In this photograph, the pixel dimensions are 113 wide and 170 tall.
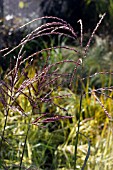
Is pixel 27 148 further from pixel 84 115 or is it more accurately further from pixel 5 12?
pixel 5 12

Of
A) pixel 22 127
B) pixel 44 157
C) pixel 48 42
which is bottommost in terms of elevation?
pixel 44 157

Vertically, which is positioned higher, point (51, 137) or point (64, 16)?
point (64, 16)

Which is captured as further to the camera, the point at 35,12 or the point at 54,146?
the point at 35,12

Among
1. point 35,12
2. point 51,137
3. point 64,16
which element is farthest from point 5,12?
point 51,137

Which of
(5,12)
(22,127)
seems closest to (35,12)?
(5,12)

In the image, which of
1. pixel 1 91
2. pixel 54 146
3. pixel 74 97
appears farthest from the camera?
pixel 74 97

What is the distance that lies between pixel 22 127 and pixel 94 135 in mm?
625

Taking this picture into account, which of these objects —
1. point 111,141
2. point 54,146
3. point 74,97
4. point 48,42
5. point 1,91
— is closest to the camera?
point 1,91

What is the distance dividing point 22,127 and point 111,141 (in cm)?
85

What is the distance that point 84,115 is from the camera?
4.75m

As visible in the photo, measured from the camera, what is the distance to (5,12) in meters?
6.35

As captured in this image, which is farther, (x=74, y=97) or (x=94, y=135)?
(x=74, y=97)

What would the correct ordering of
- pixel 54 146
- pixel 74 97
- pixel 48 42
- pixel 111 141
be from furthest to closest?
1. pixel 48 42
2. pixel 74 97
3. pixel 54 146
4. pixel 111 141

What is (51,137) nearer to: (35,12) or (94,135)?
(94,135)
